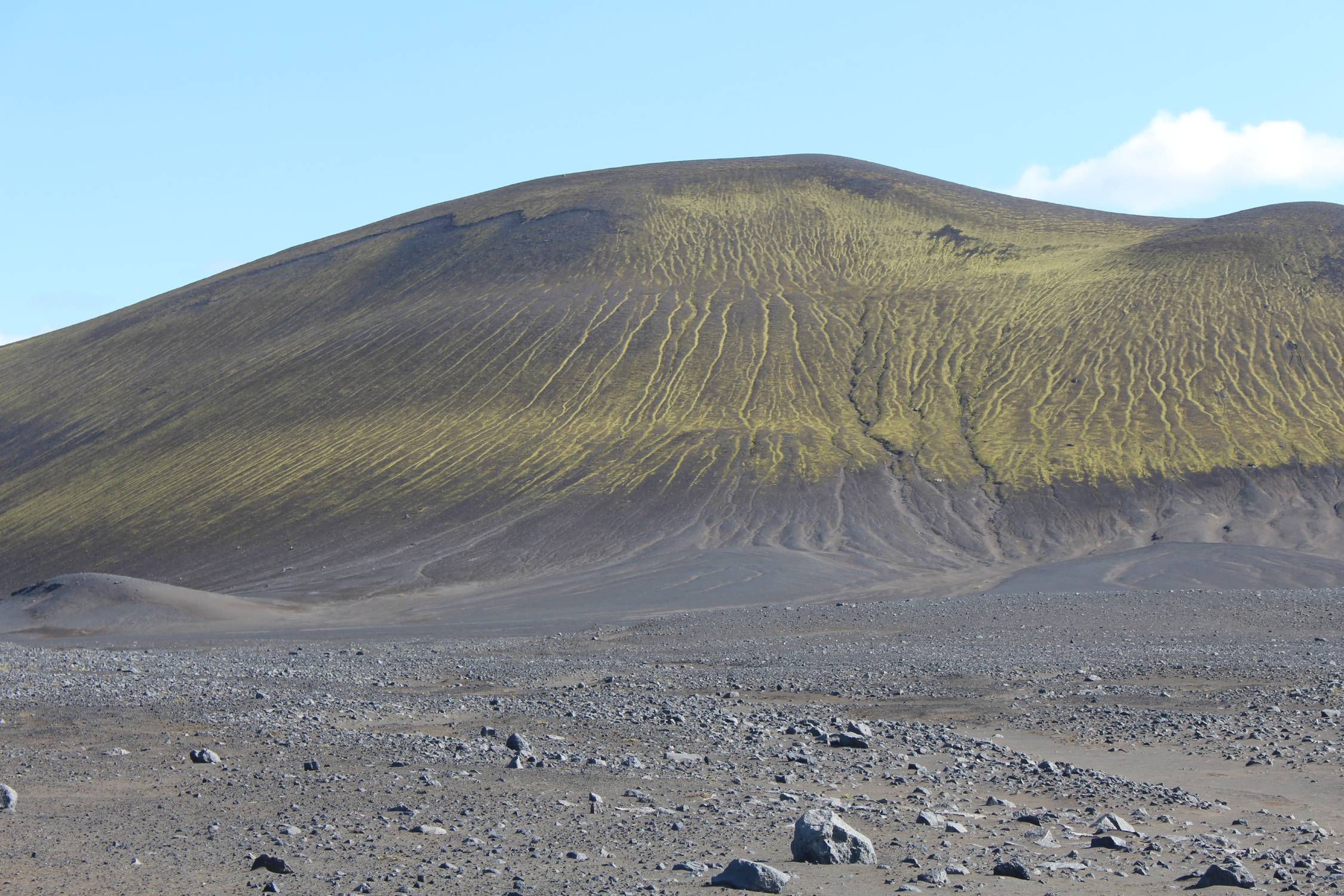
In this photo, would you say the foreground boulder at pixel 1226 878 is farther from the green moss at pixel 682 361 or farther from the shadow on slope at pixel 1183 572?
the green moss at pixel 682 361

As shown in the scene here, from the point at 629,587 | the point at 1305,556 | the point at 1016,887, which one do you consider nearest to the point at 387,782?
the point at 1016,887

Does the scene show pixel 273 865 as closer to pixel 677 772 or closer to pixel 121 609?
pixel 677 772

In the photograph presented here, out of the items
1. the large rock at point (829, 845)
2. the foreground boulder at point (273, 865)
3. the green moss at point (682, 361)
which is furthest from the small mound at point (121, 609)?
the large rock at point (829, 845)

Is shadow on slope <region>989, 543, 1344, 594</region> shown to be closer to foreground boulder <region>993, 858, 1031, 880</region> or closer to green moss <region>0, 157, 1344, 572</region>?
green moss <region>0, 157, 1344, 572</region>

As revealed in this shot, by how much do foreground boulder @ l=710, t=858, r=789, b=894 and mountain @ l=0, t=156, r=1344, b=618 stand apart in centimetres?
3089

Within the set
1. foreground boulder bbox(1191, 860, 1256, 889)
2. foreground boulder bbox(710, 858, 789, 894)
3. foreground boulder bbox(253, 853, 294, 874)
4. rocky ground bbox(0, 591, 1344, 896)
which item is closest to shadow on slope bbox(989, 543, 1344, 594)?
rocky ground bbox(0, 591, 1344, 896)

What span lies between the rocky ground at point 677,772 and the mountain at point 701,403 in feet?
64.9

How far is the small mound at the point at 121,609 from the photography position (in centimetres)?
3831

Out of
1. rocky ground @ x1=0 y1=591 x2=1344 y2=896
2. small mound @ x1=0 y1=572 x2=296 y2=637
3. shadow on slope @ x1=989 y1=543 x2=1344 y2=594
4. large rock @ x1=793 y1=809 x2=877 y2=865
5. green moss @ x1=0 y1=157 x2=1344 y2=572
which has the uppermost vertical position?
green moss @ x1=0 y1=157 x2=1344 y2=572

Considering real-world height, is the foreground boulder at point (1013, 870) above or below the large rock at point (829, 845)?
below

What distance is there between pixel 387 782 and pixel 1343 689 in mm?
13235

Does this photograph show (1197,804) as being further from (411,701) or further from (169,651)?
(169,651)

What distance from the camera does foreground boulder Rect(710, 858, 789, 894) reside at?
8.51 meters

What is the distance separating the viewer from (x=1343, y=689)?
18.0 meters
